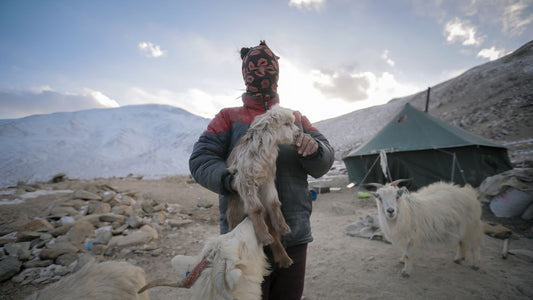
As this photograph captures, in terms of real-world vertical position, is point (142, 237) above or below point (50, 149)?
below

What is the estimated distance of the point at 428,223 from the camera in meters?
3.96

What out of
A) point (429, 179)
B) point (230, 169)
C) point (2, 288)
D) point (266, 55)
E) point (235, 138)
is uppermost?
point (266, 55)

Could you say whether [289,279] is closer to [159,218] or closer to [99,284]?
[99,284]

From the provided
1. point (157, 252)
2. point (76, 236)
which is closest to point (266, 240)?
point (157, 252)

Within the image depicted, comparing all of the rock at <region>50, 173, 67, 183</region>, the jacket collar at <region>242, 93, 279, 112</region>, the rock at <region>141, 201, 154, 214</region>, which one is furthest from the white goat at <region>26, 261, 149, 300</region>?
the rock at <region>50, 173, 67, 183</region>

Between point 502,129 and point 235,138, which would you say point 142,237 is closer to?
point 235,138

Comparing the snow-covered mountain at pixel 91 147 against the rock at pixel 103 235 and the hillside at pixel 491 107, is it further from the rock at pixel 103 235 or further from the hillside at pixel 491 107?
the hillside at pixel 491 107

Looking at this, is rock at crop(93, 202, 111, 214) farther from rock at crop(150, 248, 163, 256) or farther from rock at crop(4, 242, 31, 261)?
rock at crop(150, 248, 163, 256)

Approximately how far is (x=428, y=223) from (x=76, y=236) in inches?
285

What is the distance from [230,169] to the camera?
133cm

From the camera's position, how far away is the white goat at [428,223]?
3.91 m

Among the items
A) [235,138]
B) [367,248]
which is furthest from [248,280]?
[367,248]

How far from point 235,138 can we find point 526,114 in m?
33.9

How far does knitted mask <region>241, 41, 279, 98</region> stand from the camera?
5.39 feet
